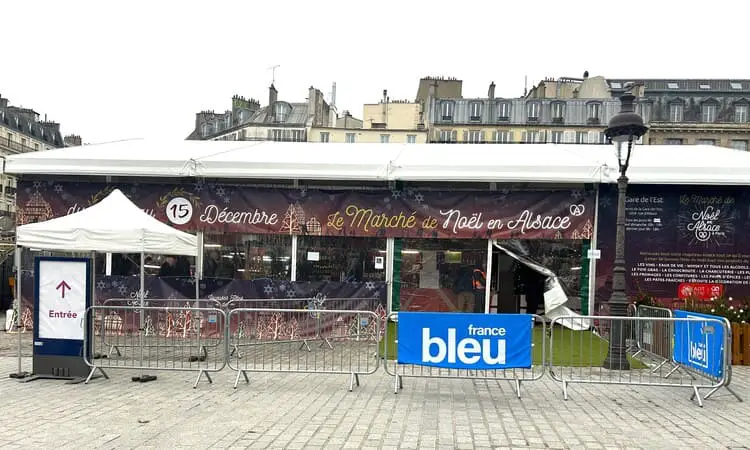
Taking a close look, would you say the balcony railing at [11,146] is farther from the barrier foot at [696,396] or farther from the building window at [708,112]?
the barrier foot at [696,396]

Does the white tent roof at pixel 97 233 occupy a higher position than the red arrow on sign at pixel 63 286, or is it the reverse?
the white tent roof at pixel 97 233

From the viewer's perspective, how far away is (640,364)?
9820mm

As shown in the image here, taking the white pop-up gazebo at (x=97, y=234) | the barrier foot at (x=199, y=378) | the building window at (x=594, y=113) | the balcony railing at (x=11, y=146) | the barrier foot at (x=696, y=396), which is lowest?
the barrier foot at (x=199, y=378)

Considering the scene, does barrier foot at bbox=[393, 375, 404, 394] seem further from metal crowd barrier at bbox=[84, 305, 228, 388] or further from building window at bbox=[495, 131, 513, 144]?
building window at bbox=[495, 131, 513, 144]

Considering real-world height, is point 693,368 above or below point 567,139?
below

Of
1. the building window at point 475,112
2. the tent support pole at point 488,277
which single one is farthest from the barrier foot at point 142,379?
the building window at point 475,112

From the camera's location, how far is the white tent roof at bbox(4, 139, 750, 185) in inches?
509

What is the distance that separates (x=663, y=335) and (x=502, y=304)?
6.27 metres

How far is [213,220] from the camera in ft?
46.8

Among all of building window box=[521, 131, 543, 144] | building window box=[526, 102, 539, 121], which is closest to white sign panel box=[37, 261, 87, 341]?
building window box=[521, 131, 543, 144]

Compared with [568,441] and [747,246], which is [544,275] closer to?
[747,246]

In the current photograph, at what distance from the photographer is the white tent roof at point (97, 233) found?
30.7 feet

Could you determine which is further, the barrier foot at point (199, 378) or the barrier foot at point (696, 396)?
the barrier foot at point (199, 378)

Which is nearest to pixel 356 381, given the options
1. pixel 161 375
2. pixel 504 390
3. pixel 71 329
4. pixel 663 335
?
pixel 504 390
